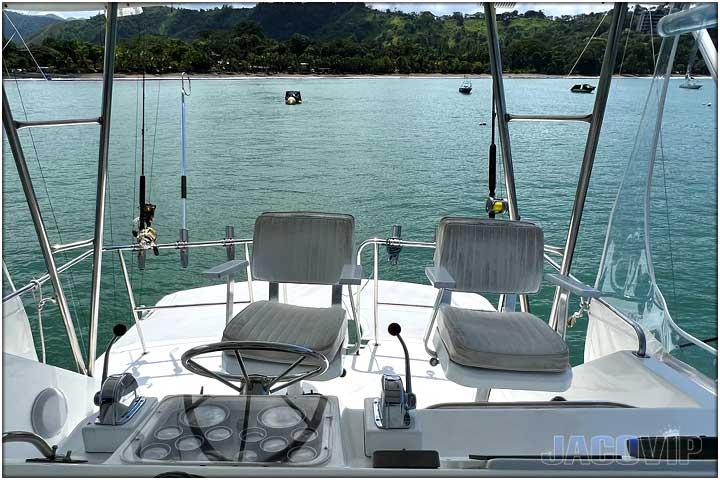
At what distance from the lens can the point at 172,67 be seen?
441cm

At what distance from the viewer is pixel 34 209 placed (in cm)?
246

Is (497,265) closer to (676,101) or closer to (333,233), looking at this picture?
(333,233)

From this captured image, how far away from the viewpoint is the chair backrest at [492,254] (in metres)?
2.43

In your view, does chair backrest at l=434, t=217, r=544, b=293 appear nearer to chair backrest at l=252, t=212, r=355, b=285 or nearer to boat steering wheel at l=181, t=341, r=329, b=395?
chair backrest at l=252, t=212, r=355, b=285

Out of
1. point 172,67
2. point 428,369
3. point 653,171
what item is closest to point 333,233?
point 428,369

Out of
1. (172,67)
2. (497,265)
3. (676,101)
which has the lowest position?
(497,265)

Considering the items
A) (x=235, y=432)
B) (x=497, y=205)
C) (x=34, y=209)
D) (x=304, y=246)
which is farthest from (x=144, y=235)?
(x=235, y=432)

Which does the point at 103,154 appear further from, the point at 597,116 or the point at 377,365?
the point at 597,116

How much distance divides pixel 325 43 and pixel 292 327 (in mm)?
3887

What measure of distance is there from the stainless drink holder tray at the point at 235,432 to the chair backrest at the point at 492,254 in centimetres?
120

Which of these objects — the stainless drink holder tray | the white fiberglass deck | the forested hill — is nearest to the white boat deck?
the white fiberglass deck

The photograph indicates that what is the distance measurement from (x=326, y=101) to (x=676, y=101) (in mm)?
25589

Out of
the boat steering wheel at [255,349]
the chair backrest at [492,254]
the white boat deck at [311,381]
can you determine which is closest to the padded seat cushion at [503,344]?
the chair backrest at [492,254]

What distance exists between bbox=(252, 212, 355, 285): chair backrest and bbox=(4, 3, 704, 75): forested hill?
80cm
